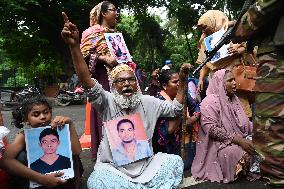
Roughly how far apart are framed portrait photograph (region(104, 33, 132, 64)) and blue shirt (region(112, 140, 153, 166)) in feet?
3.45

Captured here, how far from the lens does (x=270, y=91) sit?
231 cm

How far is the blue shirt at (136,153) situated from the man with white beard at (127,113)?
0.05m

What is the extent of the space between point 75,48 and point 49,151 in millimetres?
810

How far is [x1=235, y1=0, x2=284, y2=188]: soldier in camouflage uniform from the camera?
7.47 ft

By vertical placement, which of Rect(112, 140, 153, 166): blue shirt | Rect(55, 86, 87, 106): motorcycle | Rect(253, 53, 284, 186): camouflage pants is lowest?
Rect(55, 86, 87, 106): motorcycle

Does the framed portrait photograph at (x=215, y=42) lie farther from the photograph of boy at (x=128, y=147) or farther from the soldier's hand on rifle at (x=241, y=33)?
the soldier's hand on rifle at (x=241, y=33)

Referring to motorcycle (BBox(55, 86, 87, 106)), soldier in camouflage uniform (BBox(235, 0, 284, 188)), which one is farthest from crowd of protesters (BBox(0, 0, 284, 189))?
motorcycle (BBox(55, 86, 87, 106))

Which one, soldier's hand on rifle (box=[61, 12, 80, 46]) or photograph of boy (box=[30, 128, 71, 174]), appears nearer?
soldier's hand on rifle (box=[61, 12, 80, 46])

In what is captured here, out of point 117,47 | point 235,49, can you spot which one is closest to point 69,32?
point 117,47

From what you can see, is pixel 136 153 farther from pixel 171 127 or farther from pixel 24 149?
pixel 24 149

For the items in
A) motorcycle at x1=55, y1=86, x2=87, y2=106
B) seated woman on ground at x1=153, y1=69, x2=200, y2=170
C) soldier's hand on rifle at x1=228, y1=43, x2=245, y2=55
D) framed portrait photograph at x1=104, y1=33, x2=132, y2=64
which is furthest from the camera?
motorcycle at x1=55, y1=86, x2=87, y2=106

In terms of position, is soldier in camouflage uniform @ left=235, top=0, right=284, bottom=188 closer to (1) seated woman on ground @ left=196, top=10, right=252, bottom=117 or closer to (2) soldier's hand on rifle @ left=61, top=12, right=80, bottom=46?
(2) soldier's hand on rifle @ left=61, top=12, right=80, bottom=46

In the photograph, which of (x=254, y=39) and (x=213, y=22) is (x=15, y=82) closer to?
(x=213, y=22)

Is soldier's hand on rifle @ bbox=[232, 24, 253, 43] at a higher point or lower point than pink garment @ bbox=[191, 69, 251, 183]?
higher
